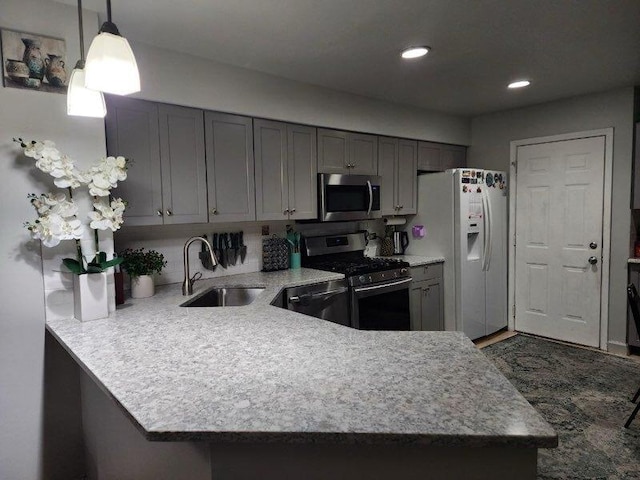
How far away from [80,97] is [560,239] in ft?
13.9

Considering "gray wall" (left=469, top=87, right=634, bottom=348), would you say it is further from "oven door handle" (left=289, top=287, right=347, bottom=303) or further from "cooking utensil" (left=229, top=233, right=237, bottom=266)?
"cooking utensil" (left=229, top=233, right=237, bottom=266)

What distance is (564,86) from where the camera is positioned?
3.55 m

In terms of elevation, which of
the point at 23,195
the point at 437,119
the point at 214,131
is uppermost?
the point at 437,119

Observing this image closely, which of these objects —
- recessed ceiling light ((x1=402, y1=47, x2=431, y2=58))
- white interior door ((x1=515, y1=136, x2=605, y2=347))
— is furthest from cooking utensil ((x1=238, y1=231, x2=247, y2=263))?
white interior door ((x1=515, y1=136, x2=605, y2=347))

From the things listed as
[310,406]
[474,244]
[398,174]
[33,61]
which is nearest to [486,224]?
[474,244]

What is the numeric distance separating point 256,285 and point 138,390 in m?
1.68

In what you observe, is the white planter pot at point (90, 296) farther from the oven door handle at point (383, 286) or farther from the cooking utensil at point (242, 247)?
the oven door handle at point (383, 286)

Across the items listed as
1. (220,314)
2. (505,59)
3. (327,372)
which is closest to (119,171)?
(220,314)

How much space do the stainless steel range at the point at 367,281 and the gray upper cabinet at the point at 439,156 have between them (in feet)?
3.89

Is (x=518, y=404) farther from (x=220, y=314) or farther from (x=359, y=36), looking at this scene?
(x=359, y=36)

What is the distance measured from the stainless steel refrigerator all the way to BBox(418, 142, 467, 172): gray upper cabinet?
0.19 metres

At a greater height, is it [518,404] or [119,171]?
[119,171]

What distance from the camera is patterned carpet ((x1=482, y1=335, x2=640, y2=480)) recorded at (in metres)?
2.20

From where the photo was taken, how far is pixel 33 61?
6.17ft
